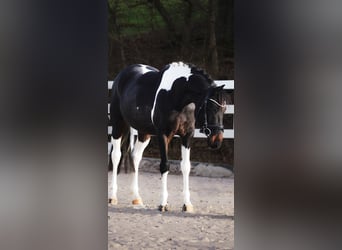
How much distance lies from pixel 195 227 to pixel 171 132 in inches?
19.9

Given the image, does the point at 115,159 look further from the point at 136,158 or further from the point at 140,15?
the point at 140,15

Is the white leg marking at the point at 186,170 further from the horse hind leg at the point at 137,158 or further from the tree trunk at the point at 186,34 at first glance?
the tree trunk at the point at 186,34

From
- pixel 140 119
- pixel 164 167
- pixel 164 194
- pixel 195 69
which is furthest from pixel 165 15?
pixel 164 194

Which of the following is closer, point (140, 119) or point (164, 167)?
point (164, 167)

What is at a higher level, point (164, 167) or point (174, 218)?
point (164, 167)

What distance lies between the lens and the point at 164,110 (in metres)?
2.74

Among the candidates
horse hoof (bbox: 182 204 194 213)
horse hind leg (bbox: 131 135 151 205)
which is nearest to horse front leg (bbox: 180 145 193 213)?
horse hoof (bbox: 182 204 194 213)

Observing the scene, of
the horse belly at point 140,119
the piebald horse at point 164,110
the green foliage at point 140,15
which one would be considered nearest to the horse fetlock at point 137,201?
the piebald horse at point 164,110

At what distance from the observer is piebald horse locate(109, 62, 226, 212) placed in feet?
8.21

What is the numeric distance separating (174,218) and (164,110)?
1.88 feet

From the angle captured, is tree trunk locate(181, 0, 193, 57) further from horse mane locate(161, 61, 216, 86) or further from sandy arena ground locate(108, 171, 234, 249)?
sandy arena ground locate(108, 171, 234, 249)

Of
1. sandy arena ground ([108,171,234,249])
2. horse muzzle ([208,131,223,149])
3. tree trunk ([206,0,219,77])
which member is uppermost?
tree trunk ([206,0,219,77])
